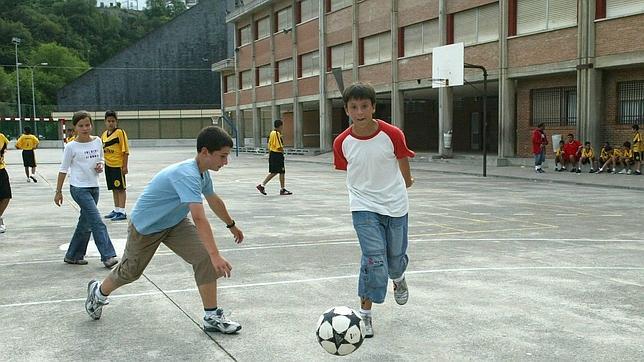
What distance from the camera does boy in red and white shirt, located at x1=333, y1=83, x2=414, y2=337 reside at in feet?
16.3

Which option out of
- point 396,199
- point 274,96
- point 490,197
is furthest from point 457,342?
point 274,96

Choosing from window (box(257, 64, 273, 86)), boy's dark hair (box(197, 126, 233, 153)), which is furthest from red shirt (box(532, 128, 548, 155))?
window (box(257, 64, 273, 86))

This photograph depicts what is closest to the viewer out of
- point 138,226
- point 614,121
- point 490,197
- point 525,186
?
point 138,226

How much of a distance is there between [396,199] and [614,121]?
23.4m

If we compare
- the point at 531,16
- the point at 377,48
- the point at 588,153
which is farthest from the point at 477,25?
the point at 588,153

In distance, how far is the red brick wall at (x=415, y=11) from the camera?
34594mm

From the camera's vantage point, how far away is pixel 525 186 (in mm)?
19969

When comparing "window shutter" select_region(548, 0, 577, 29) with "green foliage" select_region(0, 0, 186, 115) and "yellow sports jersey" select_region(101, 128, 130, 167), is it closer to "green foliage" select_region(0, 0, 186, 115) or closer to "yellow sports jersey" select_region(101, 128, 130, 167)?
"yellow sports jersey" select_region(101, 128, 130, 167)

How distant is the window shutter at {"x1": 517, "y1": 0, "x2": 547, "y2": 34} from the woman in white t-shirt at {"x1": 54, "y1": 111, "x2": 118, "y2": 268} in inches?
944

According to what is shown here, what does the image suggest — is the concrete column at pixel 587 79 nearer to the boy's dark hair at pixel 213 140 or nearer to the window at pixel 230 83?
the boy's dark hair at pixel 213 140

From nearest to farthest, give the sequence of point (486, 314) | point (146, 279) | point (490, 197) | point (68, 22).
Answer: point (486, 314), point (146, 279), point (490, 197), point (68, 22)

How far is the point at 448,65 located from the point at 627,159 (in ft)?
34.7

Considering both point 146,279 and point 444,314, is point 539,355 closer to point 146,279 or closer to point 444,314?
point 444,314

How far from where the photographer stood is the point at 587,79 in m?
25.5
